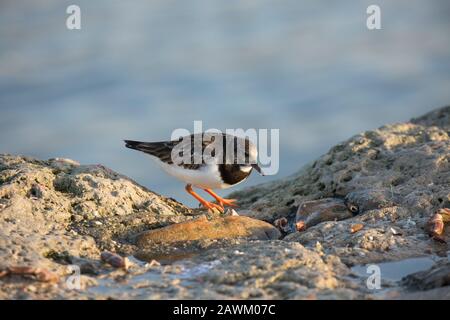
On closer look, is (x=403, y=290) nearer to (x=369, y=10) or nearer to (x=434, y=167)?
(x=434, y=167)

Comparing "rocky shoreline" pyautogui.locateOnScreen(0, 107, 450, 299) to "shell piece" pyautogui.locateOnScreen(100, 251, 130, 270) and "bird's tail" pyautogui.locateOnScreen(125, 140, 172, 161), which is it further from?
"bird's tail" pyautogui.locateOnScreen(125, 140, 172, 161)

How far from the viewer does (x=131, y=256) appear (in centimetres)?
495

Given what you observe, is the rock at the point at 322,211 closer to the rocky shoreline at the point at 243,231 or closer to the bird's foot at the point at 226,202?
the rocky shoreline at the point at 243,231

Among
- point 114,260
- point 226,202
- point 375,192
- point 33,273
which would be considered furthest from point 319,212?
point 33,273

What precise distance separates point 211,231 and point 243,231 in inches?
9.6

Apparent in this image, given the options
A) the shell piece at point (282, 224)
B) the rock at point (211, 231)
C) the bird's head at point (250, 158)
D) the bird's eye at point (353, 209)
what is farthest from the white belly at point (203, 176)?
the bird's eye at point (353, 209)

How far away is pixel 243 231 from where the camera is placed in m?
5.41

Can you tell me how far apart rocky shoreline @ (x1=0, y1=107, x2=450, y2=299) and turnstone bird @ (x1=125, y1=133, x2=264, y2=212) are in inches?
12.9

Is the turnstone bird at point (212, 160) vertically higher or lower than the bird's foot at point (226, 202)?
higher

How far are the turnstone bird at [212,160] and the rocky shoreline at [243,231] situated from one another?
33cm

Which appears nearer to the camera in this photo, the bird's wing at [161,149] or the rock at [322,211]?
the rock at [322,211]

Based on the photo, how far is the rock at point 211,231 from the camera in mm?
5191

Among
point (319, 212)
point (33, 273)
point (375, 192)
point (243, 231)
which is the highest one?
point (375, 192)

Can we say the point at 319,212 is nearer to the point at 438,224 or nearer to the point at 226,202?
the point at 438,224
